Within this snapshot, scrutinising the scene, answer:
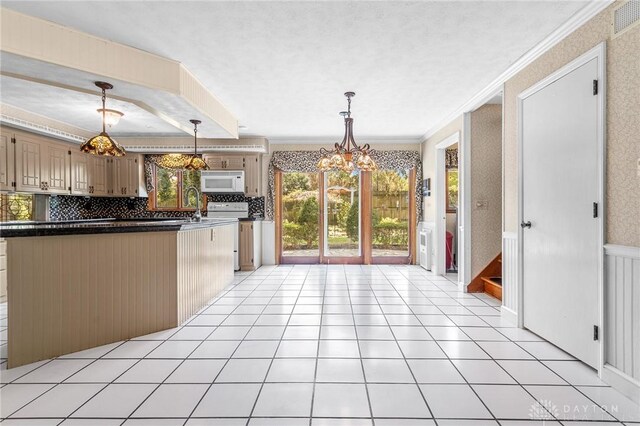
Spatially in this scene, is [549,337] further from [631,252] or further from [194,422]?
[194,422]

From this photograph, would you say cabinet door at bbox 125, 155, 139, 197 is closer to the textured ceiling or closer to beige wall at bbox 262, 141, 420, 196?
beige wall at bbox 262, 141, 420, 196

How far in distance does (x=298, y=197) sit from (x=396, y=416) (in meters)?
4.92

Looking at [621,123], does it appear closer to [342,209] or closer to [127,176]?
[342,209]

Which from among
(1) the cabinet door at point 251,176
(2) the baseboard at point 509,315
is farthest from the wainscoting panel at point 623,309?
(1) the cabinet door at point 251,176

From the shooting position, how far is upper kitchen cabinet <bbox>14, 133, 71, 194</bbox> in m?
4.17

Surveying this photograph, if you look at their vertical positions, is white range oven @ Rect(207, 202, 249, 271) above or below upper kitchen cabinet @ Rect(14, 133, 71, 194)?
below

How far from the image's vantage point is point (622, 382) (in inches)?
74.7

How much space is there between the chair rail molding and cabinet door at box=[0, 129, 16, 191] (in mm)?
6072

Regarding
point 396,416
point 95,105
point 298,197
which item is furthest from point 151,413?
point 298,197

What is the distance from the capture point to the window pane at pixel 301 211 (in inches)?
249

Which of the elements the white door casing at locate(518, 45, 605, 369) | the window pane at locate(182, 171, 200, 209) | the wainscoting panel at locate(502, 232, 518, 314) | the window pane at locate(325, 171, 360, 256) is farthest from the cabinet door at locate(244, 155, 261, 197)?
the white door casing at locate(518, 45, 605, 369)

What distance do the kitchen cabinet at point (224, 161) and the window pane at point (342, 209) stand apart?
169 centimetres

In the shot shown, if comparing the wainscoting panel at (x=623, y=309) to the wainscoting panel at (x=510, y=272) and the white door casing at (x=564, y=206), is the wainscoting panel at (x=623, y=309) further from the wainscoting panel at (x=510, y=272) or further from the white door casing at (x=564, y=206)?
the wainscoting panel at (x=510, y=272)

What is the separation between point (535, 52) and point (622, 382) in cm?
252
